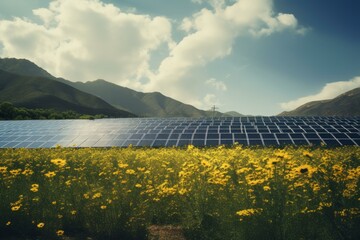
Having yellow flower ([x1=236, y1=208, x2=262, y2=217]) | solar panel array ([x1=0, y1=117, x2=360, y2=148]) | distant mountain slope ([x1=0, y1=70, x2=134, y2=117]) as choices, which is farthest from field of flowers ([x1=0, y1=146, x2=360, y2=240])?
distant mountain slope ([x1=0, y1=70, x2=134, y2=117])

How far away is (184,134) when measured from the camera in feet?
84.0

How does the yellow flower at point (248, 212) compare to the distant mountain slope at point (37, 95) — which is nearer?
the yellow flower at point (248, 212)

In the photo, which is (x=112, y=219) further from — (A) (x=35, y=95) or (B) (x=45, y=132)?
(A) (x=35, y=95)

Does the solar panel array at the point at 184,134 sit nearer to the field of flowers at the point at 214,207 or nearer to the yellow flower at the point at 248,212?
the field of flowers at the point at 214,207

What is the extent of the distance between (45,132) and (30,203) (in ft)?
75.4

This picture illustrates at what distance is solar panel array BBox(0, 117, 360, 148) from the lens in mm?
23594

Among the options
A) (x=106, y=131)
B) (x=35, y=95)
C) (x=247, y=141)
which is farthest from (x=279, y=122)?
(x=35, y=95)

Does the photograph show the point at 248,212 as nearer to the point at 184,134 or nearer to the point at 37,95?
the point at 184,134

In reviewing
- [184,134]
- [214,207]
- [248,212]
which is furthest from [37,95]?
[248,212]

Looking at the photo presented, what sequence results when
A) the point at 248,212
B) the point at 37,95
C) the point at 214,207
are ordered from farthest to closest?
the point at 37,95 < the point at 214,207 < the point at 248,212

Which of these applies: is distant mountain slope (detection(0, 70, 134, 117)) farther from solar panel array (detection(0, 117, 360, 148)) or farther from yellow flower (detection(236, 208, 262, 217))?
yellow flower (detection(236, 208, 262, 217))

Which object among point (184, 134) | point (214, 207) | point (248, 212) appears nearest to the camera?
point (248, 212)

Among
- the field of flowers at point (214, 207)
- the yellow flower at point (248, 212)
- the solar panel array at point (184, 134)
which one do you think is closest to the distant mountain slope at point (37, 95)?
the solar panel array at point (184, 134)

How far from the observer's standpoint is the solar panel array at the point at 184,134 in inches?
929
